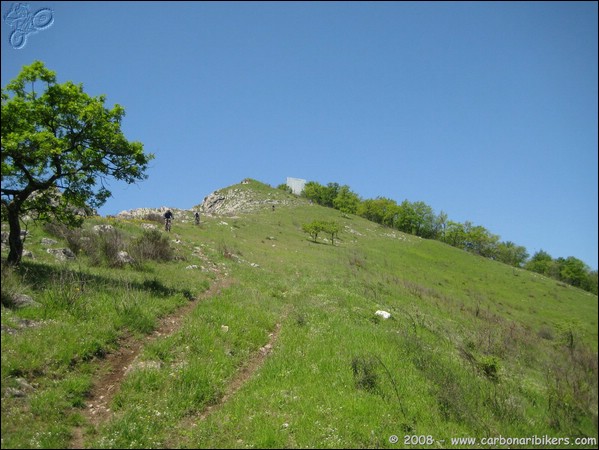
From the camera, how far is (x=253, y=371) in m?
11.0

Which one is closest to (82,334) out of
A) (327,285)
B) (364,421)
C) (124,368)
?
(124,368)

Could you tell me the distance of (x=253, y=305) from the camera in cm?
1708

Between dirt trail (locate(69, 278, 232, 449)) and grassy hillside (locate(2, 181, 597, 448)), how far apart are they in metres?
0.05

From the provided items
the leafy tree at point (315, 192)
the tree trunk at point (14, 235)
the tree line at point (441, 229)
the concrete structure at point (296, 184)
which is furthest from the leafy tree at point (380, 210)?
the tree trunk at point (14, 235)

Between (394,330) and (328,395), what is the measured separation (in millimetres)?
7493

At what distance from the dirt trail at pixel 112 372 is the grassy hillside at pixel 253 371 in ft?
0.15

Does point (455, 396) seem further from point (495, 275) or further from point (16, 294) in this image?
point (495, 275)

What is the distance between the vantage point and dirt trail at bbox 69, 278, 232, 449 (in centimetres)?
780

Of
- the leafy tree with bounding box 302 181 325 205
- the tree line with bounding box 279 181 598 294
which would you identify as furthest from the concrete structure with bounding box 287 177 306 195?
the tree line with bounding box 279 181 598 294

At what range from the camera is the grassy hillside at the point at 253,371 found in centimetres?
735

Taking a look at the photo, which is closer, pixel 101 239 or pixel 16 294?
pixel 16 294

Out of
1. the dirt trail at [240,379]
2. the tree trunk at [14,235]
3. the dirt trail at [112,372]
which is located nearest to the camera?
the dirt trail at [112,372]

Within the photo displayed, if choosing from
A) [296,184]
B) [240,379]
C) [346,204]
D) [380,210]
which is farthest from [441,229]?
[240,379]

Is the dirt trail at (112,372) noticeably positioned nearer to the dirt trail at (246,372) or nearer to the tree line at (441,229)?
the dirt trail at (246,372)
